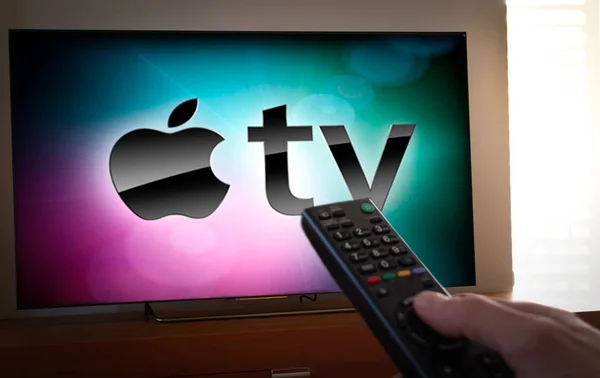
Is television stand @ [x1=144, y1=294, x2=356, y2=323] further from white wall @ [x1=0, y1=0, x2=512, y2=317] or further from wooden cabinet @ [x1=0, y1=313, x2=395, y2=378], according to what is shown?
white wall @ [x1=0, y1=0, x2=512, y2=317]

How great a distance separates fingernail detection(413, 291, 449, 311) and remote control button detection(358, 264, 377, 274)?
0.31 ft

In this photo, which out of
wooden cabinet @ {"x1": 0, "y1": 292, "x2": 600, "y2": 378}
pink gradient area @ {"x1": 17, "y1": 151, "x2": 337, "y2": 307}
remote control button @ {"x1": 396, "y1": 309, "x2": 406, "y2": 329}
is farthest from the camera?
pink gradient area @ {"x1": 17, "y1": 151, "x2": 337, "y2": 307}

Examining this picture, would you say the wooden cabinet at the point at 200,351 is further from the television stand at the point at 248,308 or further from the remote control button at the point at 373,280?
the remote control button at the point at 373,280

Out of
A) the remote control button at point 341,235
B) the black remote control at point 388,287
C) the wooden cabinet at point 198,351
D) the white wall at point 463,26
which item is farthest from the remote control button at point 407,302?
the white wall at point 463,26

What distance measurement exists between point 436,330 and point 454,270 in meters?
0.88

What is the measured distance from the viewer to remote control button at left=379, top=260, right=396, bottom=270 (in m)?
0.68

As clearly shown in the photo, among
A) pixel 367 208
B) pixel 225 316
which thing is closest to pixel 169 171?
pixel 225 316

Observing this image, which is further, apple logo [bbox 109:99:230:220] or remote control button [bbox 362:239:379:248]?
apple logo [bbox 109:99:230:220]

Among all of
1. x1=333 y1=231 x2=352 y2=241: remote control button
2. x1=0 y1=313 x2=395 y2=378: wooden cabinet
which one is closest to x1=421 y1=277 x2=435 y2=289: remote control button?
x1=333 y1=231 x2=352 y2=241: remote control button

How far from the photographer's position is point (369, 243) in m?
0.71

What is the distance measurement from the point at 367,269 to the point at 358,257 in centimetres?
2

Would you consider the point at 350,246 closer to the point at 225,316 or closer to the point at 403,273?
the point at 403,273

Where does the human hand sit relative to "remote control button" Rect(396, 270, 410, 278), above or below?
below

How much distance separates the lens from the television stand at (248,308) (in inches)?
51.6
